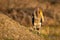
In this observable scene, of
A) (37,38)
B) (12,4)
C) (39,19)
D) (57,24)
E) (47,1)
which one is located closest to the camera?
(37,38)

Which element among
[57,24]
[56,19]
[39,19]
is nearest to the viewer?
[39,19]

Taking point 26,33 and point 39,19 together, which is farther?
point 39,19

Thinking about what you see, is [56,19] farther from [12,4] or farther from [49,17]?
[12,4]

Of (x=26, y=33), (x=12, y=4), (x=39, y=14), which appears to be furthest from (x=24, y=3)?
(x=26, y=33)

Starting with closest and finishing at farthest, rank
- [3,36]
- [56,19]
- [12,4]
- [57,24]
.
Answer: [3,36]
[57,24]
[56,19]
[12,4]

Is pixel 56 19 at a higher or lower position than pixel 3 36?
lower

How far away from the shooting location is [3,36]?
12.3m

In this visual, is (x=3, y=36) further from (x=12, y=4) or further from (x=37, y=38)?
(x=12, y=4)

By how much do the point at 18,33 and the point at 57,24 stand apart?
26.2ft

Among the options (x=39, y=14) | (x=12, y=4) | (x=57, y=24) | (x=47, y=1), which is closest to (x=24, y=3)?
(x=12, y=4)

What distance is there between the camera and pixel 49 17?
2262cm

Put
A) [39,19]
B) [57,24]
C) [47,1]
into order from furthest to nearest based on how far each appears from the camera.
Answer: [47,1] → [57,24] → [39,19]

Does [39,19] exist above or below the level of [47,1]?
above

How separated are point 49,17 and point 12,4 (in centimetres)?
422
